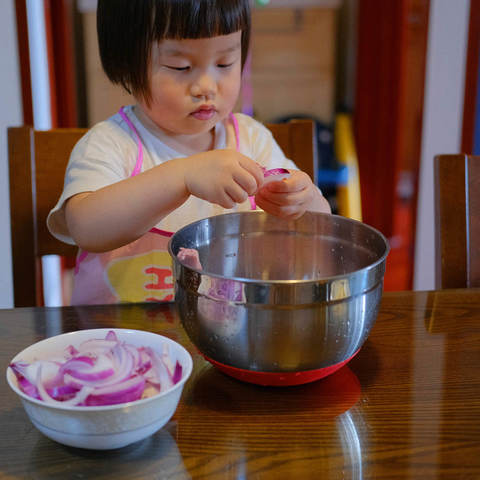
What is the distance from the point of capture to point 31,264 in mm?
961

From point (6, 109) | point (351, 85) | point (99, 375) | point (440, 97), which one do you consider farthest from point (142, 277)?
point (351, 85)

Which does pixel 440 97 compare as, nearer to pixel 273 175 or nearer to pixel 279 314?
pixel 273 175

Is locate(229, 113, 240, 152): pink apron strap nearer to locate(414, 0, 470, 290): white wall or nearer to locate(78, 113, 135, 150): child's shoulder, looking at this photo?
locate(78, 113, 135, 150): child's shoulder

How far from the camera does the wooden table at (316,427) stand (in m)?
0.47

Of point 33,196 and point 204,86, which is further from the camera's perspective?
point 33,196

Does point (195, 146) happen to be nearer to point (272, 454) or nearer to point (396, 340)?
point (396, 340)

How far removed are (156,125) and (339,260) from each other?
0.45m

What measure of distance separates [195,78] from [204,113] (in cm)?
6

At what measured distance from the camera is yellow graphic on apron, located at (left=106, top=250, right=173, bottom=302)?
0.98 meters

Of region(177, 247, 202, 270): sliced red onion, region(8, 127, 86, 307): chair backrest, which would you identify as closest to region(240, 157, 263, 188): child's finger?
region(177, 247, 202, 270): sliced red onion

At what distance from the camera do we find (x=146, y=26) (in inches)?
32.2

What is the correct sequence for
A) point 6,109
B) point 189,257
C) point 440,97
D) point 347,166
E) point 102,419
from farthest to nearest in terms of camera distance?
point 347,166 < point 440,97 < point 6,109 < point 189,257 < point 102,419

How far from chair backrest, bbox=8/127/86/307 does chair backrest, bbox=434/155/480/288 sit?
1.93 ft

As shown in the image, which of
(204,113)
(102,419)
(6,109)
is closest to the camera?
(102,419)
